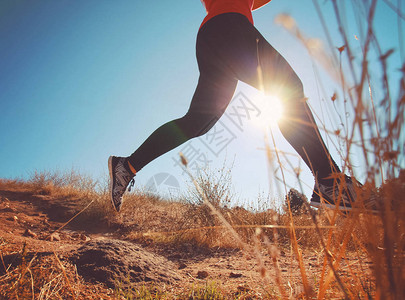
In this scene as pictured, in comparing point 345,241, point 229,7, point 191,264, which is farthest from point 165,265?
point 229,7

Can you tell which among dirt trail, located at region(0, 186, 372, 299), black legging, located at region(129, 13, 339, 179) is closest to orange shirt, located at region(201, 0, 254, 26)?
black legging, located at region(129, 13, 339, 179)

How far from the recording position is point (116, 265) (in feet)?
3.92

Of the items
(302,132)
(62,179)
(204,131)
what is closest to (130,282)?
(204,131)

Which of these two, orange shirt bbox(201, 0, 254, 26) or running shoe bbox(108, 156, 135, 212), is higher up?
orange shirt bbox(201, 0, 254, 26)

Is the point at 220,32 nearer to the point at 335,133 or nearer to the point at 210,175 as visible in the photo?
the point at 335,133

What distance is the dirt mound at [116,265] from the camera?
1119mm

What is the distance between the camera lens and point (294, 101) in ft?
4.80

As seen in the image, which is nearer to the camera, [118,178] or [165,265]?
[165,265]

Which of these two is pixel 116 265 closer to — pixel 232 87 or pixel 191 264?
pixel 191 264

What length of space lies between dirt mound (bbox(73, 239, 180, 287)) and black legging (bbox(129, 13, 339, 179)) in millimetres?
677

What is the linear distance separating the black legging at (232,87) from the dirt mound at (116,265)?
0.68 metres

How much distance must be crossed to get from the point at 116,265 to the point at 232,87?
144 cm

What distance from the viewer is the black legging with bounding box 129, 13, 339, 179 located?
1448 millimetres

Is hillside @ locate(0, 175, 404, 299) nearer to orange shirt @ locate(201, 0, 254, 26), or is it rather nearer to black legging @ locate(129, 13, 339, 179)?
black legging @ locate(129, 13, 339, 179)
